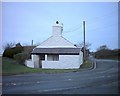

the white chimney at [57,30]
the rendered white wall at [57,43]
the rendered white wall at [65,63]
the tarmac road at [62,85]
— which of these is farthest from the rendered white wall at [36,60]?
the tarmac road at [62,85]

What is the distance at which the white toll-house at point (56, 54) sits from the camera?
127 ft

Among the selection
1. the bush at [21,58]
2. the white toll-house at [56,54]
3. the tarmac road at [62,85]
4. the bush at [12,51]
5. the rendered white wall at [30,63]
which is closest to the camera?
the tarmac road at [62,85]

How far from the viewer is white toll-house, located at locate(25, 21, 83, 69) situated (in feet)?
127

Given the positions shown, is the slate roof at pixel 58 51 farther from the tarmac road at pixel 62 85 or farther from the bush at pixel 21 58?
the tarmac road at pixel 62 85

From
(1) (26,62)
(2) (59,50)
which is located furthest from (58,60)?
(1) (26,62)

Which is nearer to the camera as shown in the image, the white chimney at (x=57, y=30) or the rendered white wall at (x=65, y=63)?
the rendered white wall at (x=65, y=63)

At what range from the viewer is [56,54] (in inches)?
1604

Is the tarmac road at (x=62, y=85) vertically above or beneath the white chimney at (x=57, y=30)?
beneath

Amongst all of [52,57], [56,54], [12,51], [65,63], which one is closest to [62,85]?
[65,63]

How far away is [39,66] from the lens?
1658 inches

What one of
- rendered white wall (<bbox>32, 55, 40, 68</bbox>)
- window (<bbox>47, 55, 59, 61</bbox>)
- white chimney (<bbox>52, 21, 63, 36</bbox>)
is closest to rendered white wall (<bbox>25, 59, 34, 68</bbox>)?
rendered white wall (<bbox>32, 55, 40, 68</bbox>)

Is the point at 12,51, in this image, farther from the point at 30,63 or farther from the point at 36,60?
the point at 30,63

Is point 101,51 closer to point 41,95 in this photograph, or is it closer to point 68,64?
point 68,64

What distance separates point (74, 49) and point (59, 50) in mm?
2570
